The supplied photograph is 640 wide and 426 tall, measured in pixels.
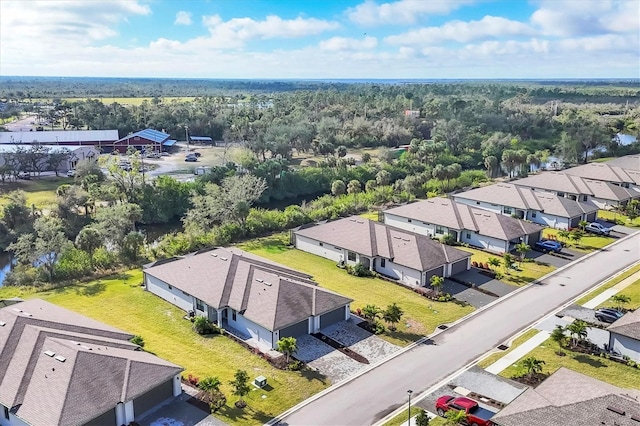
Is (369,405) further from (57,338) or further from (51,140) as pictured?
(51,140)

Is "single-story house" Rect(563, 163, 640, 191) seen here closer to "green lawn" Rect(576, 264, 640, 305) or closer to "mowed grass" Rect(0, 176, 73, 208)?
"green lawn" Rect(576, 264, 640, 305)

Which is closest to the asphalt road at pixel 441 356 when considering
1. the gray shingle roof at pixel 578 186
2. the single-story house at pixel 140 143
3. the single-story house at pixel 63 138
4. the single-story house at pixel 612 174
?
the gray shingle roof at pixel 578 186

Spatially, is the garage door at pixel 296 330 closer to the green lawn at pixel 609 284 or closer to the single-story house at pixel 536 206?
the green lawn at pixel 609 284

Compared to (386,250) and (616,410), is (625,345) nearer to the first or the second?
(616,410)

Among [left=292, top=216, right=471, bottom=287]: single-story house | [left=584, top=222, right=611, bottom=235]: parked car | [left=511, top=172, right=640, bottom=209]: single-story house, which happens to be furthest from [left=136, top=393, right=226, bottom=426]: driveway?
[left=511, top=172, right=640, bottom=209]: single-story house

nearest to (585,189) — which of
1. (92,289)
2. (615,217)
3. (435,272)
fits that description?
(615,217)

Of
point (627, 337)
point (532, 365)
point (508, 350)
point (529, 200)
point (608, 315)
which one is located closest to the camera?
point (532, 365)

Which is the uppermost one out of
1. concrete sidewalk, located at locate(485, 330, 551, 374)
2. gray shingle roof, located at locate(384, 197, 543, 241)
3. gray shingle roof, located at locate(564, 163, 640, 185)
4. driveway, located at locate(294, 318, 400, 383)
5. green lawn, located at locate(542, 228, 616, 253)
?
gray shingle roof, located at locate(564, 163, 640, 185)
